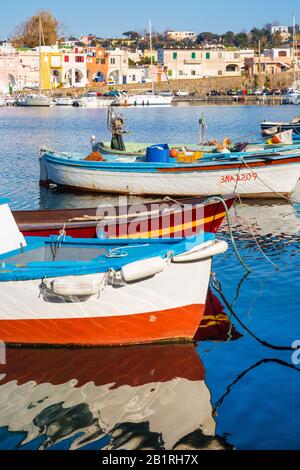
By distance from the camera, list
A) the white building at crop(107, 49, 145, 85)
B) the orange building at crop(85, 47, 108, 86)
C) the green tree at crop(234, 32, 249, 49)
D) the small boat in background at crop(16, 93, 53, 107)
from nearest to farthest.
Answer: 1. the small boat in background at crop(16, 93, 53, 107)
2. the orange building at crop(85, 47, 108, 86)
3. the white building at crop(107, 49, 145, 85)
4. the green tree at crop(234, 32, 249, 49)

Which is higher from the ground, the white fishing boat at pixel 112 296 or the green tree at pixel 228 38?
the green tree at pixel 228 38

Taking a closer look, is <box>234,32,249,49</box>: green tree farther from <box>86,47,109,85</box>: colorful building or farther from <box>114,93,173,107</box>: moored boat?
<box>114,93,173,107</box>: moored boat

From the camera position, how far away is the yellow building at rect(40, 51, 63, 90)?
105062 mm

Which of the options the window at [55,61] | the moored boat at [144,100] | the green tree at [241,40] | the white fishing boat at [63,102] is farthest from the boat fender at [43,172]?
the green tree at [241,40]

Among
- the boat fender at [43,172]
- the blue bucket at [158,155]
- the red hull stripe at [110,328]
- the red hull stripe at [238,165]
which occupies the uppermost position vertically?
the blue bucket at [158,155]

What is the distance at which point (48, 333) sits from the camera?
936cm

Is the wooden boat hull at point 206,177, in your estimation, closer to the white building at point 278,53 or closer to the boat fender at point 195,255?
the boat fender at point 195,255

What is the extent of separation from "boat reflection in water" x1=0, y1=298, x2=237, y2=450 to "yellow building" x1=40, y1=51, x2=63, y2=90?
9934 cm

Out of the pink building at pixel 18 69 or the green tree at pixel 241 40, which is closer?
the pink building at pixel 18 69

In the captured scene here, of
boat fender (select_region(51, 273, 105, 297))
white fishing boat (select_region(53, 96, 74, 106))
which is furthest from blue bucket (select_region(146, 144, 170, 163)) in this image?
white fishing boat (select_region(53, 96, 74, 106))

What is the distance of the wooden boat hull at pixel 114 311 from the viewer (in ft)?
29.5

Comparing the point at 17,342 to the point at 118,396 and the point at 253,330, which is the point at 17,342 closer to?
the point at 118,396

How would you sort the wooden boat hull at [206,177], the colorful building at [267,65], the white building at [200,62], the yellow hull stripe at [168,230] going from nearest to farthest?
the yellow hull stripe at [168,230]
the wooden boat hull at [206,177]
the white building at [200,62]
the colorful building at [267,65]

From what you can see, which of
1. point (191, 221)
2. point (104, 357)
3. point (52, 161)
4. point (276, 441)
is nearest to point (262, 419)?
point (276, 441)
